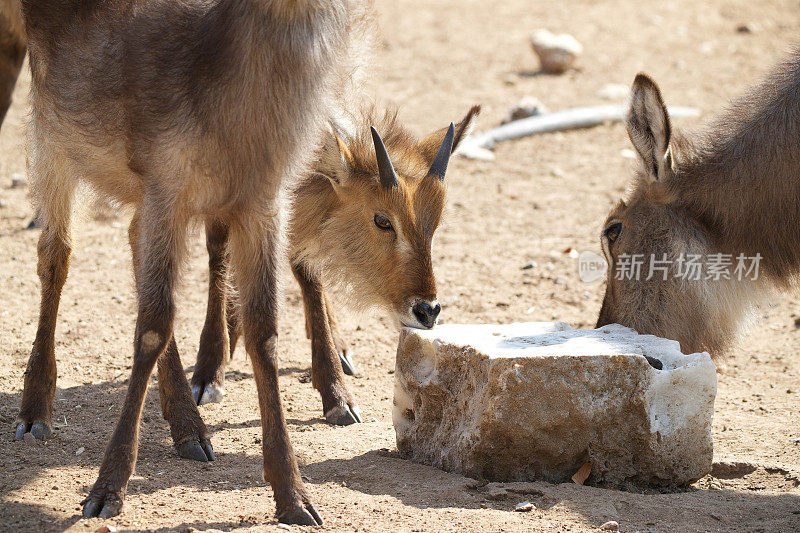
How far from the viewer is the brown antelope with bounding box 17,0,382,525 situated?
3.89 metres

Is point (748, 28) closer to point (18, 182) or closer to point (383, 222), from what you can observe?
point (18, 182)

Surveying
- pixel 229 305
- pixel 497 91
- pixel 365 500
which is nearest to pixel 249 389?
pixel 229 305

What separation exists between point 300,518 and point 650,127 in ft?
9.15

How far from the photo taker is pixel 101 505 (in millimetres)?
3785

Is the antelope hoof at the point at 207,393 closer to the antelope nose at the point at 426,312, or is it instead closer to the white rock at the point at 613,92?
the antelope nose at the point at 426,312

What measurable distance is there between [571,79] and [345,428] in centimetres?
804

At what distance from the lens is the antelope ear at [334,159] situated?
522 cm


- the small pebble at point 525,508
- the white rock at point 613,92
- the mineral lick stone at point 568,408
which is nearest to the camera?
the small pebble at point 525,508

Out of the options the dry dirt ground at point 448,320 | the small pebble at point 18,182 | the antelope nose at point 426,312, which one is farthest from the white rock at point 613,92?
the antelope nose at point 426,312

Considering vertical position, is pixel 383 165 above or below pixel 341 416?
above

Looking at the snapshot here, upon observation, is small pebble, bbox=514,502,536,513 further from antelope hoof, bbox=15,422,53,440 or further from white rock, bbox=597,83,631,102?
white rock, bbox=597,83,631,102

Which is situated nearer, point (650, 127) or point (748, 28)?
point (650, 127)

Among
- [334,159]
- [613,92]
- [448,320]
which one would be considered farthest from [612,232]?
[613,92]

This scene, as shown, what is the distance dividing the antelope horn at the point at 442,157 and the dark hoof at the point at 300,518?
7.04 feet
